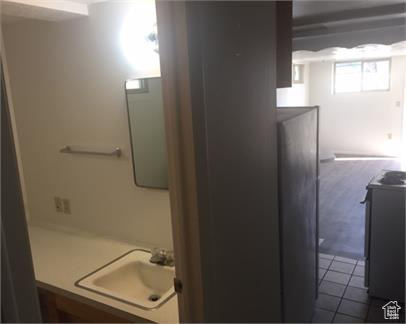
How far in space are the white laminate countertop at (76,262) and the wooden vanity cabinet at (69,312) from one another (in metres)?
0.03

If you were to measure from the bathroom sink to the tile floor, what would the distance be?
3.87 feet

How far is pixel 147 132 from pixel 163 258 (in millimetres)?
684

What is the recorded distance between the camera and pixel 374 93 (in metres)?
7.56

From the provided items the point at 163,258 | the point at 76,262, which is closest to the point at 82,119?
the point at 76,262

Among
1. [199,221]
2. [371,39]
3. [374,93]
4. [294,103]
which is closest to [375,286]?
[371,39]

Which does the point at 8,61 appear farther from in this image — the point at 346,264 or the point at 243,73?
the point at 346,264

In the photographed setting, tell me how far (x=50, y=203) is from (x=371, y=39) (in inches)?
102

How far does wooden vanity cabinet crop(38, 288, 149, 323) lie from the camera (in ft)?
5.04

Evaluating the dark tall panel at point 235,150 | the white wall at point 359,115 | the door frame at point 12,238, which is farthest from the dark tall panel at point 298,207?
the white wall at point 359,115

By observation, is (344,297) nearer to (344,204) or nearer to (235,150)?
(235,150)

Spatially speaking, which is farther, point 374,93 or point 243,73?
point 374,93

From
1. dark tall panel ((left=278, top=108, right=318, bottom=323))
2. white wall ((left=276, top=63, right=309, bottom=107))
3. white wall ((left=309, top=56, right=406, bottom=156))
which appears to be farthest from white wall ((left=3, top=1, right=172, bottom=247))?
white wall ((left=309, top=56, right=406, bottom=156))

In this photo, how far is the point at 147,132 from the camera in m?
1.86

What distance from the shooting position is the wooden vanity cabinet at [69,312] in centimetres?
154
